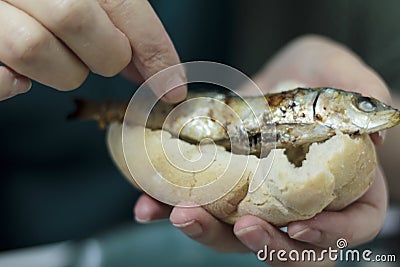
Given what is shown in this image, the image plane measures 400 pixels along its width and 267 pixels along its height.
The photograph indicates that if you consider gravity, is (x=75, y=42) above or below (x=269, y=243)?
above

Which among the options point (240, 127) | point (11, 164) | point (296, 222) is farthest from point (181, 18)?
point (296, 222)

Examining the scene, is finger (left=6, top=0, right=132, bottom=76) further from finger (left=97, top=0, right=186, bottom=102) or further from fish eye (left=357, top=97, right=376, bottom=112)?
fish eye (left=357, top=97, right=376, bottom=112)

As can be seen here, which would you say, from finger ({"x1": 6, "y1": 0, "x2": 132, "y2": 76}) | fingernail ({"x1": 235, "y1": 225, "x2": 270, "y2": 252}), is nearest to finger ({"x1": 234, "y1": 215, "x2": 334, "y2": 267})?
fingernail ({"x1": 235, "y1": 225, "x2": 270, "y2": 252})

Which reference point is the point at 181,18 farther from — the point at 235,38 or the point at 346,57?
the point at 235,38

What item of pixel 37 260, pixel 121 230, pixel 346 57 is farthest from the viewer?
pixel 121 230

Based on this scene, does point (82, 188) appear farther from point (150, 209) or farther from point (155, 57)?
point (155, 57)

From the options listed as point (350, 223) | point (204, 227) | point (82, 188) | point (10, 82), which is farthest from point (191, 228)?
point (82, 188)
